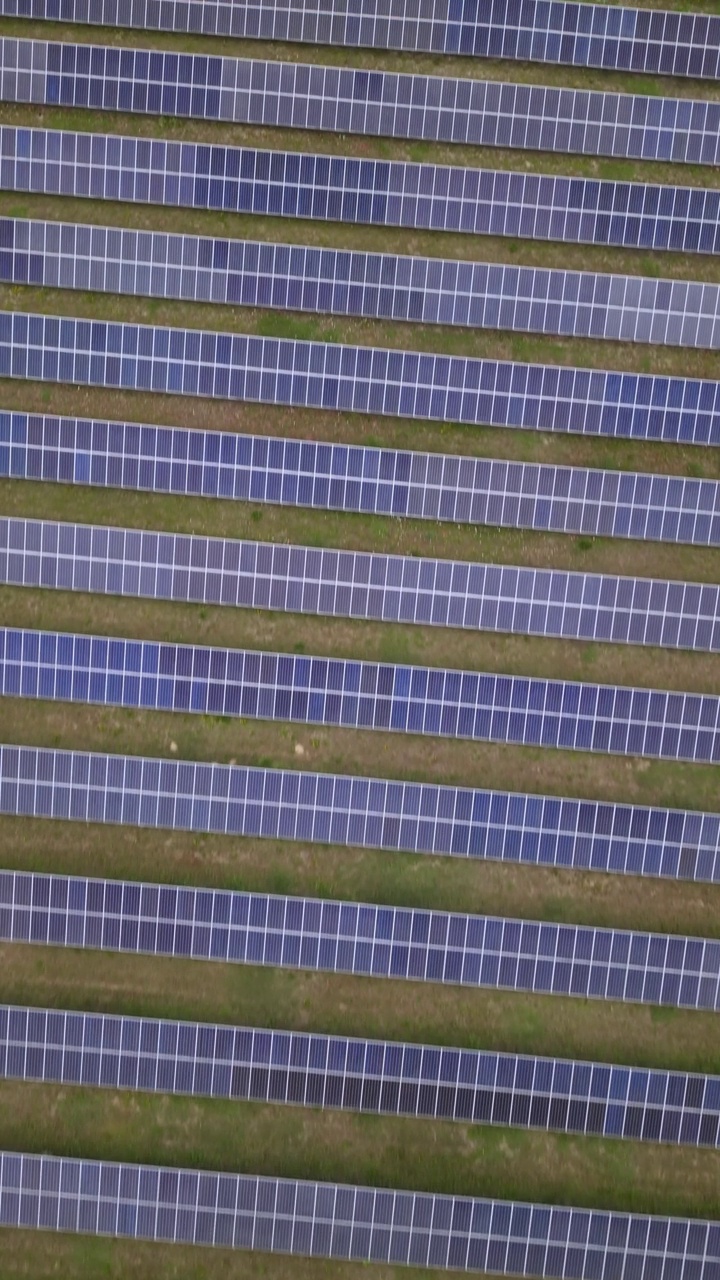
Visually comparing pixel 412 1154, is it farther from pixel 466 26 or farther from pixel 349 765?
pixel 466 26

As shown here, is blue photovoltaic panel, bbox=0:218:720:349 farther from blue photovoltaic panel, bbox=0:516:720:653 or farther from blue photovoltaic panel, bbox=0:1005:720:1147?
blue photovoltaic panel, bbox=0:1005:720:1147

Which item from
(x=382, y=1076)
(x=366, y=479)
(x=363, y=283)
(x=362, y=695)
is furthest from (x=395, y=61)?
(x=382, y=1076)

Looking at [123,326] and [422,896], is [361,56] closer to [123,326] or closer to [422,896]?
[123,326]

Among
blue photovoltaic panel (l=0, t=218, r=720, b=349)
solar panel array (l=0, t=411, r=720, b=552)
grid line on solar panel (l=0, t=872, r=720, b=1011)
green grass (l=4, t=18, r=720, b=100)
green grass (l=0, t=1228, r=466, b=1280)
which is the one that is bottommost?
green grass (l=0, t=1228, r=466, b=1280)

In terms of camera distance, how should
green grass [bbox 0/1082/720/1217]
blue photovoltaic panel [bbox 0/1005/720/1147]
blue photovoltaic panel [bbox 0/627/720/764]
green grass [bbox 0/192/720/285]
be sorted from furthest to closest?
green grass [bbox 0/192/720/285] → blue photovoltaic panel [bbox 0/627/720/764] → green grass [bbox 0/1082/720/1217] → blue photovoltaic panel [bbox 0/1005/720/1147]

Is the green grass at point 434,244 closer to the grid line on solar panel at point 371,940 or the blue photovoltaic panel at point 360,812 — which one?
the blue photovoltaic panel at point 360,812

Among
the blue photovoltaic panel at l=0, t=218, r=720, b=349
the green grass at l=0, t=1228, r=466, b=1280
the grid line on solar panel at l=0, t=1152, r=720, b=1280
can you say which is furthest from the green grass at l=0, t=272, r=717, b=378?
the green grass at l=0, t=1228, r=466, b=1280
